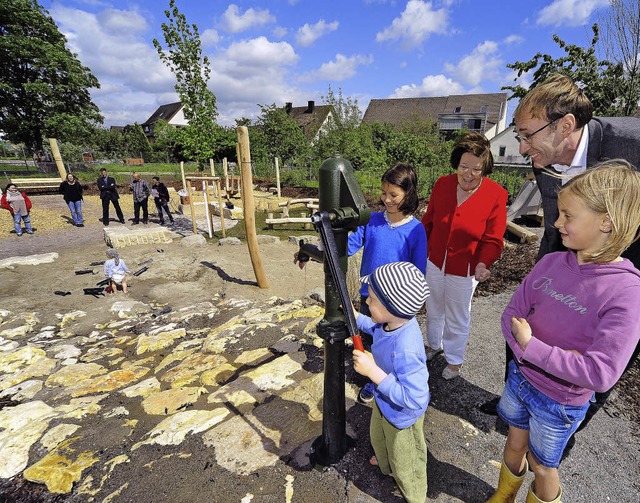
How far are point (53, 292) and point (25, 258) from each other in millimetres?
2434

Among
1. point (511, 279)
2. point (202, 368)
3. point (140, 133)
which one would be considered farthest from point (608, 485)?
point (140, 133)

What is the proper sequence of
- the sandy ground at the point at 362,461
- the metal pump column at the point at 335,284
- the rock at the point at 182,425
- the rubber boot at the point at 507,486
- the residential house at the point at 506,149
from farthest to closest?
the residential house at the point at 506,149 < the rock at the point at 182,425 < the sandy ground at the point at 362,461 < the rubber boot at the point at 507,486 < the metal pump column at the point at 335,284

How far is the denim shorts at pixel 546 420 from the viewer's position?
1.40 metres

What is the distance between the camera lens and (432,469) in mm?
1915

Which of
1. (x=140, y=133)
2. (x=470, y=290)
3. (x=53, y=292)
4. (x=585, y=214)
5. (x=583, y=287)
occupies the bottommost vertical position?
(x=53, y=292)

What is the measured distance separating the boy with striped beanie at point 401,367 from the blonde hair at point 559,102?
1.10 metres

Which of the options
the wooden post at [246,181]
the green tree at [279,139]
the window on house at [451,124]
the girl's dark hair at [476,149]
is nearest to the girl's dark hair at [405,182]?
the girl's dark hair at [476,149]

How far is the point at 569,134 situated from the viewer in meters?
1.72

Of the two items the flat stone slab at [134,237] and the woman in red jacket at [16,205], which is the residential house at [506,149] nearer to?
the flat stone slab at [134,237]

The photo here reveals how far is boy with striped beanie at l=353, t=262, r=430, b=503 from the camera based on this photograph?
4.54 ft

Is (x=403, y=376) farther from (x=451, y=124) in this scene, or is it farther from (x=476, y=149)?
(x=451, y=124)

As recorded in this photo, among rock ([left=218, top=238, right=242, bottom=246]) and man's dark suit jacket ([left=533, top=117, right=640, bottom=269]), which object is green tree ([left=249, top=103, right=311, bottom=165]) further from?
man's dark suit jacket ([left=533, top=117, right=640, bottom=269])

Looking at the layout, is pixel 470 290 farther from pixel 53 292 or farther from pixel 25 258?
pixel 25 258

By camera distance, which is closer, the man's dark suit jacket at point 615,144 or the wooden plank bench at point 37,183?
the man's dark suit jacket at point 615,144
